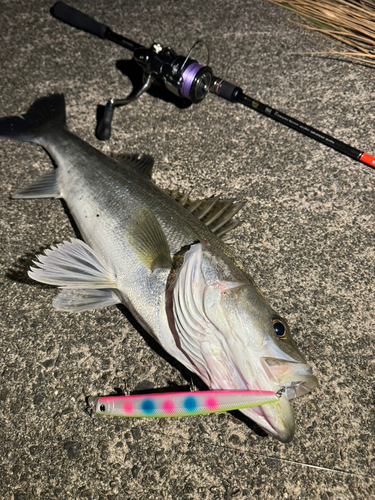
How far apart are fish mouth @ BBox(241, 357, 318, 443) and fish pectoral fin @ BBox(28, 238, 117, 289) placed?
94cm

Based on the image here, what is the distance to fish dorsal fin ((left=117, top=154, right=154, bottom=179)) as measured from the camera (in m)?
2.86

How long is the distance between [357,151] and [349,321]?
1342mm

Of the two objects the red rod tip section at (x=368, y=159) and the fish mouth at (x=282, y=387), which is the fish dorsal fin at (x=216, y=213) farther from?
the red rod tip section at (x=368, y=159)

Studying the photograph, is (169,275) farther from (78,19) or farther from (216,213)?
(78,19)

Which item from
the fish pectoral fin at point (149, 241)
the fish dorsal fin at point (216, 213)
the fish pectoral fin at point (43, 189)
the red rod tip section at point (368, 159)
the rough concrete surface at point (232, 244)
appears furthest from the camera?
the red rod tip section at point (368, 159)

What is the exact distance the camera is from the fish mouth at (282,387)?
1658 millimetres

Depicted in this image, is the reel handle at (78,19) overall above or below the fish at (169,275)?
above

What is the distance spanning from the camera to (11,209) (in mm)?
2775

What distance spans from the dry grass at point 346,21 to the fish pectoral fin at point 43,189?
2778mm

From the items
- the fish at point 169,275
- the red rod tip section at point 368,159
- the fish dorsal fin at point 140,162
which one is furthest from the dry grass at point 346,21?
the fish at point 169,275

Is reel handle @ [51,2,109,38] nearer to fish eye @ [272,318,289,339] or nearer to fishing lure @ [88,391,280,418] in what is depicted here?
fish eye @ [272,318,289,339]

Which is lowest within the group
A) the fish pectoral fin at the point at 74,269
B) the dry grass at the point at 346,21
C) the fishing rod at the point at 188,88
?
the fish pectoral fin at the point at 74,269

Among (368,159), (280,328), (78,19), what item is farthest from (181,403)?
(78,19)

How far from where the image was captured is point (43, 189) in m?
2.73
